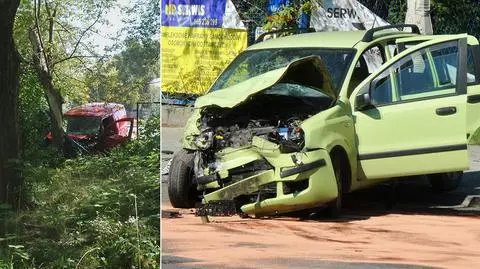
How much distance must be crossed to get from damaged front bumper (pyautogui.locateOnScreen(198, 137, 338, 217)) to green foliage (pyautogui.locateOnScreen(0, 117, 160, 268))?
1.80 ft

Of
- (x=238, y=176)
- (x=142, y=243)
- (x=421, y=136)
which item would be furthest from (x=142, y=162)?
(x=421, y=136)

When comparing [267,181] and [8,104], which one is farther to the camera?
[8,104]

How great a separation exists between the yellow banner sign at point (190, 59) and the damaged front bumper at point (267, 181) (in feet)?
1.46

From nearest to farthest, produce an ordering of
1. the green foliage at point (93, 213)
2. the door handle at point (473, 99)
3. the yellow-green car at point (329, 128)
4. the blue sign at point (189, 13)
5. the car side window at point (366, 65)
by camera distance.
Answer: the door handle at point (473, 99), the yellow-green car at point (329, 128), the car side window at point (366, 65), the blue sign at point (189, 13), the green foliage at point (93, 213)

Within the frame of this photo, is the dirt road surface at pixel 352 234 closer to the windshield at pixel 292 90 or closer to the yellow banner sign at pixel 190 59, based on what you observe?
the windshield at pixel 292 90

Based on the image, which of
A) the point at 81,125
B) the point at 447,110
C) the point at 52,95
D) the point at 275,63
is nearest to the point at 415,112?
the point at 447,110

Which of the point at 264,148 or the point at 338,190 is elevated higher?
the point at 264,148

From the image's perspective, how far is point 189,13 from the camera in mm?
4504

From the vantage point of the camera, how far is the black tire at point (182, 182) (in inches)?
174

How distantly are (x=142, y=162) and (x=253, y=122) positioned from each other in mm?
827

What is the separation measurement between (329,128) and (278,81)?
35 cm

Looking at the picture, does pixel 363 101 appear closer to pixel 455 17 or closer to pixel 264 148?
pixel 264 148

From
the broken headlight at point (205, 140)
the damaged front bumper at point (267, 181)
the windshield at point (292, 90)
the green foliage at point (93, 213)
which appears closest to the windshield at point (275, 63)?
the windshield at point (292, 90)

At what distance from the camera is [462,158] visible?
4230mm
